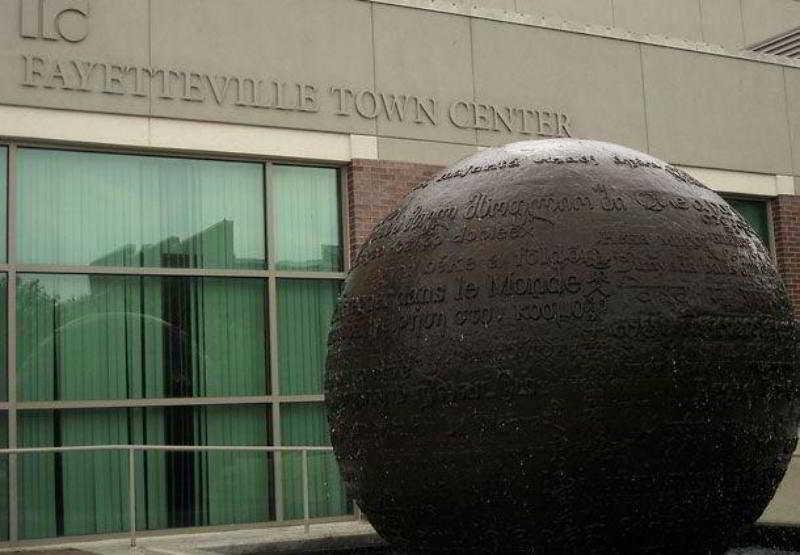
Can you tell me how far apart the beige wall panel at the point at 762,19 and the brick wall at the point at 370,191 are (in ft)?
34.0

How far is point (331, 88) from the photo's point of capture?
13891 mm

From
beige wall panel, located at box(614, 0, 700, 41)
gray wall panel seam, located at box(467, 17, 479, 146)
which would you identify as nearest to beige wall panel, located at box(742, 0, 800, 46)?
beige wall panel, located at box(614, 0, 700, 41)

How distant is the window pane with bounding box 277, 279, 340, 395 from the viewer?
13.7 meters

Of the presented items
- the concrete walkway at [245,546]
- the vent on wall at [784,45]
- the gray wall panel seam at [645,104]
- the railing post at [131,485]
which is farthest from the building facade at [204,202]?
the vent on wall at [784,45]

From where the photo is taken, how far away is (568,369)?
185 inches

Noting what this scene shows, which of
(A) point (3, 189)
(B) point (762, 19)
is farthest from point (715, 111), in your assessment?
(A) point (3, 189)

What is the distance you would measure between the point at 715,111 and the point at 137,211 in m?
7.99

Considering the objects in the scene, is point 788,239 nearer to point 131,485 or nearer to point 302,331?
point 302,331

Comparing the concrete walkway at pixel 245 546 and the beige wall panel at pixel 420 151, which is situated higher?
the beige wall panel at pixel 420 151

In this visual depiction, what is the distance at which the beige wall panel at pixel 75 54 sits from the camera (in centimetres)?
1234

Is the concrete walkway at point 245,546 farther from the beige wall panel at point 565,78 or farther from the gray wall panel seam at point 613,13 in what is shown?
the gray wall panel seam at point 613,13

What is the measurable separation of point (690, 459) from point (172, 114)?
30.1 feet

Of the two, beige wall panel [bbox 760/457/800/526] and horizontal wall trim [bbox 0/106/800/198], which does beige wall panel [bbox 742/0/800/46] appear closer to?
horizontal wall trim [bbox 0/106/800/198]

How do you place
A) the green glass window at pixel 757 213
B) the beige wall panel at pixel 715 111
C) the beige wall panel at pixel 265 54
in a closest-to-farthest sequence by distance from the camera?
the beige wall panel at pixel 265 54 → the beige wall panel at pixel 715 111 → the green glass window at pixel 757 213
